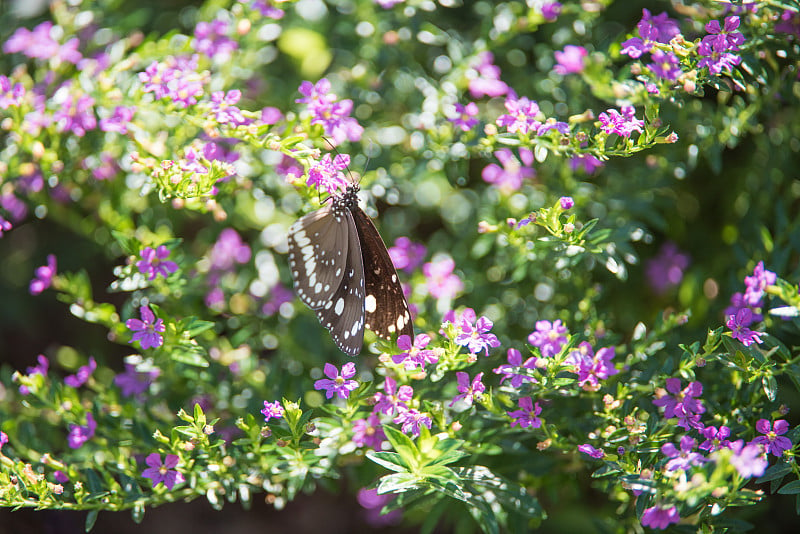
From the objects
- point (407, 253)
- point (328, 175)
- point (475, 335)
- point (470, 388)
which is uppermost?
point (328, 175)

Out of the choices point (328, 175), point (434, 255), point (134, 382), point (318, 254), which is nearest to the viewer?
point (328, 175)

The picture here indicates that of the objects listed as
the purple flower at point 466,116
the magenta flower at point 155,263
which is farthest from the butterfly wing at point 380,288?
the magenta flower at point 155,263

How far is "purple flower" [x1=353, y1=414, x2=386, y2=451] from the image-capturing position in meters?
1.59

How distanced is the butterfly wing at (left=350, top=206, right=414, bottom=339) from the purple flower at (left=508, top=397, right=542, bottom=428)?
32cm

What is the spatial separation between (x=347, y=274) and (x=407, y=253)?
453mm

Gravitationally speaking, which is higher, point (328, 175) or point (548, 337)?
point (328, 175)

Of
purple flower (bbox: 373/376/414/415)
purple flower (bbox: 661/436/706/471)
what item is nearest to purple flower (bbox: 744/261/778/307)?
purple flower (bbox: 661/436/706/471)

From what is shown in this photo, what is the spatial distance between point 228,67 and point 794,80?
172 cm

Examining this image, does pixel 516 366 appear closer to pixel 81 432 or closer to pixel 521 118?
pixel 521 118

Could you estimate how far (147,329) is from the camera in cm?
159

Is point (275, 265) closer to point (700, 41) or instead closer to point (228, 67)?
point (228, 67)

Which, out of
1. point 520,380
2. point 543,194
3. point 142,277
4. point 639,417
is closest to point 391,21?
point 543,194

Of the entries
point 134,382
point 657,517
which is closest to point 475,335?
point 657,517

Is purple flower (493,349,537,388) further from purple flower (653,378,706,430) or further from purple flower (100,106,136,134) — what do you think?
purple flower (100,106,136,134)
